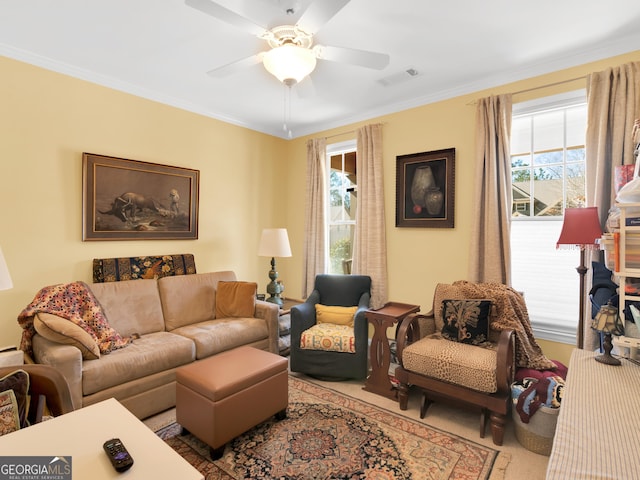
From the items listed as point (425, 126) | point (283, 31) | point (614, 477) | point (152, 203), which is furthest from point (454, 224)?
point (152, 203)

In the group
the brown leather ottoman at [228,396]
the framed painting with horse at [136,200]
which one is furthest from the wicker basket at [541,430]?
the framed painting with horse at [136,200]

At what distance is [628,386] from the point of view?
148 centimetres

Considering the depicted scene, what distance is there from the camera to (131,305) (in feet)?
9.90

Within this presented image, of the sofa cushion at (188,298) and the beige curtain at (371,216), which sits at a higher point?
the beige curtain at (371,216)

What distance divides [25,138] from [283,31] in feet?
7.59

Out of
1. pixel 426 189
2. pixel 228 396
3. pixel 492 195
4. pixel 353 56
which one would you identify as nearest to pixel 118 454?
pixel 228 396

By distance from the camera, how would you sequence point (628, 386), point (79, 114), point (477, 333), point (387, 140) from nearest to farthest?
point (628, 386) < point (477, 333) < point (79, 114) < point (387, 140)

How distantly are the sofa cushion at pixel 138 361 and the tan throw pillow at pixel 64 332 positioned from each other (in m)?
0.10

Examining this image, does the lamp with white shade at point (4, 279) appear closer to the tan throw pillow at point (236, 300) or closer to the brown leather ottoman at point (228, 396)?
the brown leather ottoman at point (228, 396)

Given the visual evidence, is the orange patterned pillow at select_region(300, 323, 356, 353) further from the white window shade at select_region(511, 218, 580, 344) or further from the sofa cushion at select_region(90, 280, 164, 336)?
the white window shade at select_region(511, 218, 580, 344)

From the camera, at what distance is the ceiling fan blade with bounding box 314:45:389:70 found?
2039 millimetres

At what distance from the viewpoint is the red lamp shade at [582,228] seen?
2.28m

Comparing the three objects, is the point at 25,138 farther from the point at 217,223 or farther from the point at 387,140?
the point at 387,140

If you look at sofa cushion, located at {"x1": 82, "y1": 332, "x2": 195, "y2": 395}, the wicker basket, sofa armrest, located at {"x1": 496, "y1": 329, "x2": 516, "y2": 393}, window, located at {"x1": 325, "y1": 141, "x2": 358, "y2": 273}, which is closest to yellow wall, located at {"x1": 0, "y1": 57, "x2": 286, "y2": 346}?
sofa cushion, located at {"x1": 82, "y1": 332, "x2": 195, "y2": 395}
